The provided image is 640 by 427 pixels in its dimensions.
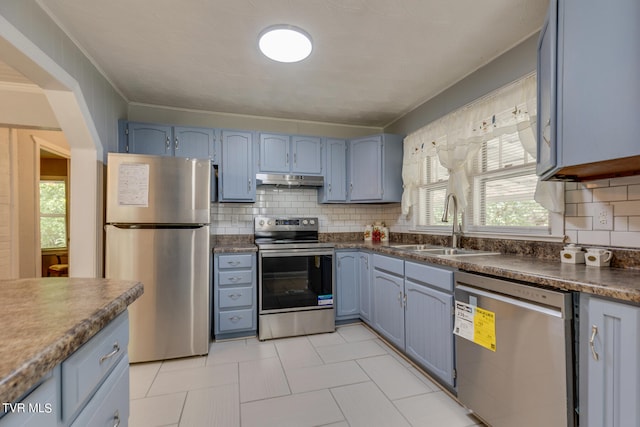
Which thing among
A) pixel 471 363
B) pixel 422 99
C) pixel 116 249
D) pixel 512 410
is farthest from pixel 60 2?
pixel 512 410

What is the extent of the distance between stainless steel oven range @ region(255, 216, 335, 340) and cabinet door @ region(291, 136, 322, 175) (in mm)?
945

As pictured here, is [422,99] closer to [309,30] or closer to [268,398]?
[309,30]

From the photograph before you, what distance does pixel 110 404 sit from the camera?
0.87 meters

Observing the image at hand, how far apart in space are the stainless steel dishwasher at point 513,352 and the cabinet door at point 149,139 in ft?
9.61

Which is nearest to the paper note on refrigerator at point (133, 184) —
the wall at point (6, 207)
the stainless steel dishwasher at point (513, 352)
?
the wall at point (6, 207)

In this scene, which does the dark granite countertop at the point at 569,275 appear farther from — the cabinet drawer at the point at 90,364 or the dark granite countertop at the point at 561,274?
the cabinet drawer at the point at 90,364

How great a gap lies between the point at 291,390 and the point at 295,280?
3.56 feet

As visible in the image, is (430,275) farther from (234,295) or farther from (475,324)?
(234,295)

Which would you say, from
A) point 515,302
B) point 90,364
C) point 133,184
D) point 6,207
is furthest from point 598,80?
point 6,207

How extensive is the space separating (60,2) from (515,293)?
2943 mm

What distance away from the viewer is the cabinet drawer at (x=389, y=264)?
2.39m

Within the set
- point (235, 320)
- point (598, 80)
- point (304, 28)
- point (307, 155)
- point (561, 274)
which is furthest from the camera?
point (307, 155)

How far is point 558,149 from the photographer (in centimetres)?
137

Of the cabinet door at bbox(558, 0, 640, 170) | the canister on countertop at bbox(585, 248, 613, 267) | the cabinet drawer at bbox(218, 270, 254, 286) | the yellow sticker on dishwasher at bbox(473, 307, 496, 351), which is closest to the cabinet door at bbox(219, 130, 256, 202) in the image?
the cabinet drawer at bbox(218, 270, 254, 286)
